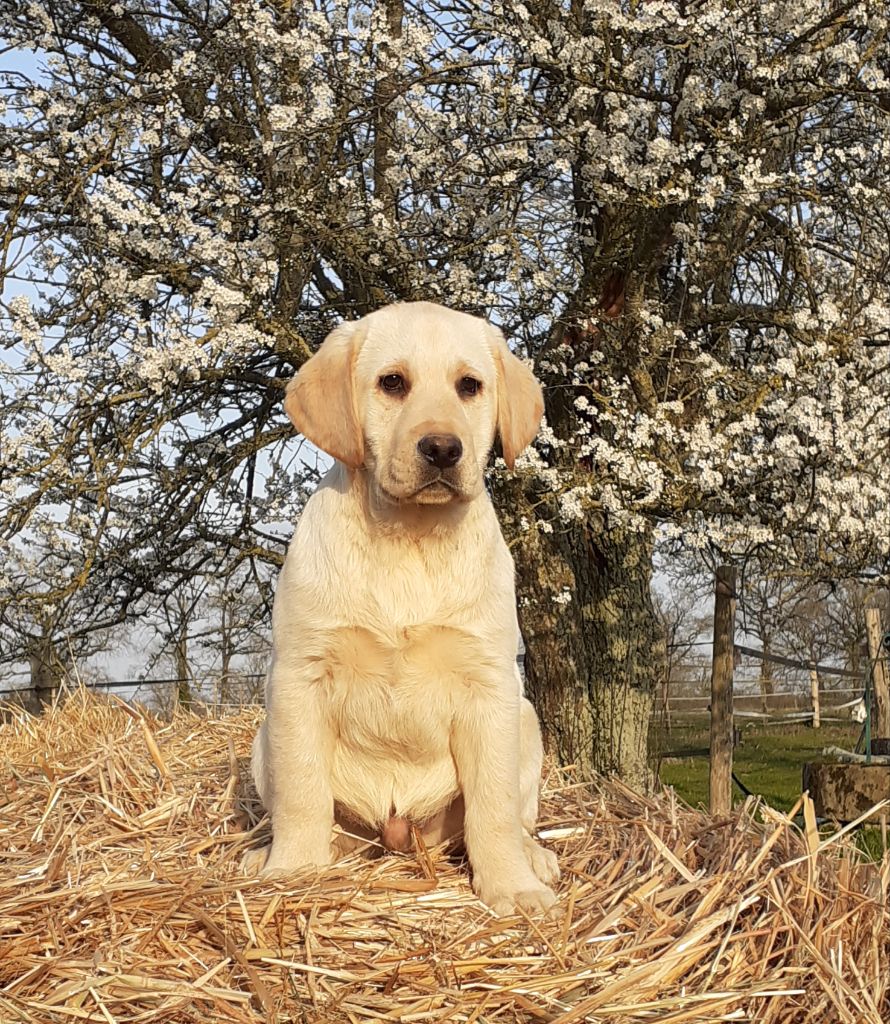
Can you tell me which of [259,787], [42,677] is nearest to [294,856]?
[259,787]

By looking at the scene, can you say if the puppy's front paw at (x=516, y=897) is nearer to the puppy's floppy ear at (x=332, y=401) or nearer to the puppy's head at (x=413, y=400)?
the puppy's head at (x=413, y=400)

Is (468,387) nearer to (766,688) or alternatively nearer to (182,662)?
(182,662)

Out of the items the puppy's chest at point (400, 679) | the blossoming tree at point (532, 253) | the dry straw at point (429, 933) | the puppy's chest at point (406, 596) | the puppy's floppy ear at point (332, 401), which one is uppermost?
the blossoming tree at point (532, 253)

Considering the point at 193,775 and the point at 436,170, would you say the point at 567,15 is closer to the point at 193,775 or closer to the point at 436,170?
the point at 436,170

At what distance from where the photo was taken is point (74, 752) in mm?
4438

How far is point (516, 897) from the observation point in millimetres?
2922

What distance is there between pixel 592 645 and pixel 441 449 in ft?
19.6

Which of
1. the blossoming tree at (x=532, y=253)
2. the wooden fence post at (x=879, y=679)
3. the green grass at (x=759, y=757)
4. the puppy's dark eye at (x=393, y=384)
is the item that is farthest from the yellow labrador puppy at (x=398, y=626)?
the wooden fence post at (x=879, y=679)

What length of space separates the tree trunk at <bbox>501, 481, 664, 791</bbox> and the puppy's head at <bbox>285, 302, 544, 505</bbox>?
492cm

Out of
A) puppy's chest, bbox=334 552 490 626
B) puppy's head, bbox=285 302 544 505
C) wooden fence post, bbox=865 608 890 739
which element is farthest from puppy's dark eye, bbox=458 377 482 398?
wooden fence post, bbox=865 608 890 739

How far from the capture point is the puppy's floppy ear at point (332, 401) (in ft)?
10.4

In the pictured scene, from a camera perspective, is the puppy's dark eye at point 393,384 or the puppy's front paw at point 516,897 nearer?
the puppy's front paw at point 516,897

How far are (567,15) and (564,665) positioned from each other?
4398 millimetres

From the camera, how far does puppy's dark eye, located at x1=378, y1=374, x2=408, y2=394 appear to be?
3.22 meters
